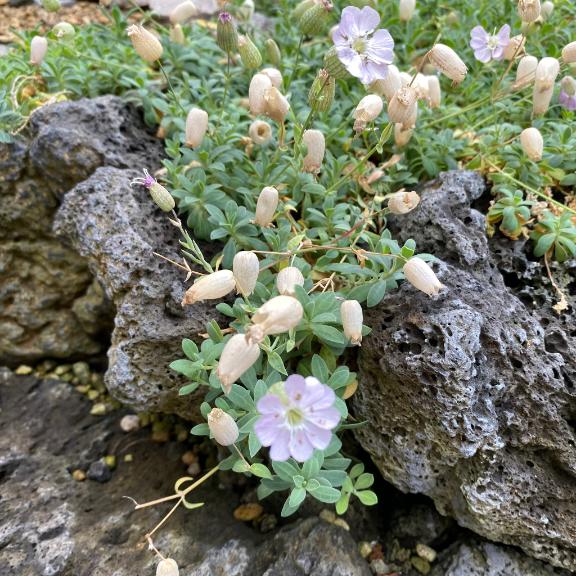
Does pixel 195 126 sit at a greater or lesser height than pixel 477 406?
greater

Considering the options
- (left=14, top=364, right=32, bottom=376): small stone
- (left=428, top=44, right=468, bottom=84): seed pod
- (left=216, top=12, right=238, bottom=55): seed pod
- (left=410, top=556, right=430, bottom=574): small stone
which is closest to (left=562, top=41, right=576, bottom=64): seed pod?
(left=428, top=44, right=468, bottom=84): seed pod

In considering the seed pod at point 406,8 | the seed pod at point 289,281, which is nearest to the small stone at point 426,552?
the seed pod at point 289,281

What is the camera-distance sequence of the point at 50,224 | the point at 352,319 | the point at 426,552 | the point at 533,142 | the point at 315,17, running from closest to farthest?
the point at 352,319
the point at 315,17
the point at 426,552
the point at 533,142
the point at 50,224

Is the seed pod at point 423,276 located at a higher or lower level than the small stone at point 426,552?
higher

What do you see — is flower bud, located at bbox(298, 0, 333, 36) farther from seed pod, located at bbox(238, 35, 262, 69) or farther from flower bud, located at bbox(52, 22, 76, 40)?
flower bud, located at bbox(52, 22, 76, 40)

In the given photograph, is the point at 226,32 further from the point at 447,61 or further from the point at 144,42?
the point at 447,61

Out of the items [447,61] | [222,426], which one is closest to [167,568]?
[222,426]

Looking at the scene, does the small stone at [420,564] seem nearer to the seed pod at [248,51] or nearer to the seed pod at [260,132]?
the seed pod at [260,132]
